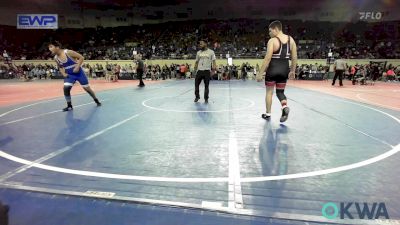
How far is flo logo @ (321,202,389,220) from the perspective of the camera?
7.09 feet

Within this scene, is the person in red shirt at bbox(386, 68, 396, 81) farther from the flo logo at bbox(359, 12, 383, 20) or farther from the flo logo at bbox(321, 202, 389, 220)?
the flo logo at bbox(321, 202, 389, 220)

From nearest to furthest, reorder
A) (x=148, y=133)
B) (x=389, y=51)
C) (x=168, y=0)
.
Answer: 1. (x=148, y=133)
2. (x=389, y=51)
3. (x=168, y=0)

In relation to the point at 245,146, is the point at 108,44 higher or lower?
higher

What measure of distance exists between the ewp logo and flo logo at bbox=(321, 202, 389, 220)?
98.6 ft

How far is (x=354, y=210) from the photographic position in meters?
2.24

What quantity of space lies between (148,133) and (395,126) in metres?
4.33

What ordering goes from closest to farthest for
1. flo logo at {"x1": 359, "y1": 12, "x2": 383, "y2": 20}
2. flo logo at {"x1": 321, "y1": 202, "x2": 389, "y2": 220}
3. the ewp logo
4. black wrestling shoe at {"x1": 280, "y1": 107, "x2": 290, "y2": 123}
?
1. flo logo at {"x1": 321, "y1": 202, "x2": 389, "y2": 220}
2. black wrestling shoe at {"x1": 280, "y1": 107, "x2": 290, "y2": 123}
3. the ewp logo
4. flo logo at {"x1": 359, "y1": 12, "x2": 383, "y2": 20}

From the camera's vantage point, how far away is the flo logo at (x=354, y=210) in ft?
7.09

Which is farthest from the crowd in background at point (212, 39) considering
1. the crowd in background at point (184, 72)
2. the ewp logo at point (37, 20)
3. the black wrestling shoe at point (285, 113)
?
the black wrestling shoe at point (285, 113)

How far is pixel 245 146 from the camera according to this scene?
13.1ft

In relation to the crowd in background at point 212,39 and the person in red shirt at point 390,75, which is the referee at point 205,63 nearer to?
the person in red shirt at point 390,75

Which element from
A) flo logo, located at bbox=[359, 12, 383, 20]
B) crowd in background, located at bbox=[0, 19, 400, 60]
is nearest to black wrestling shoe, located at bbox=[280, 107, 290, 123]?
crowd in background, located at bbox=[0, 19, 400, 60]

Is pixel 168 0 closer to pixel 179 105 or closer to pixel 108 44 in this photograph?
pixel 108 44

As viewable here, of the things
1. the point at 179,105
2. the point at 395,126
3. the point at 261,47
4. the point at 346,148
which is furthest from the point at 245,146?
the point at 261,47
